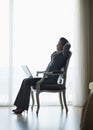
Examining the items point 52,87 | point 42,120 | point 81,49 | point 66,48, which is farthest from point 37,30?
point 42,120

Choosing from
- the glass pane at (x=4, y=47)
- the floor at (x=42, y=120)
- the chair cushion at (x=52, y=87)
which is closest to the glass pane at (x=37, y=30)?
the glass pane at (x=4, y=47)

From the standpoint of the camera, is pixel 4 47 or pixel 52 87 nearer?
pixel 52 87

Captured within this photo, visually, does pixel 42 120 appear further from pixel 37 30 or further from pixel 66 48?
pixel 37 30

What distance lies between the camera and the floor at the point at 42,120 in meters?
4.34

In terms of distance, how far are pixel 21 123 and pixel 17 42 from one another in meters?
2.38

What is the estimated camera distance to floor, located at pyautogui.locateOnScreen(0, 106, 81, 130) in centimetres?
434

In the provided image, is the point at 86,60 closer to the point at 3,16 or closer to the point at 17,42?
the point at 17,42

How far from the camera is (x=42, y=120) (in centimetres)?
489

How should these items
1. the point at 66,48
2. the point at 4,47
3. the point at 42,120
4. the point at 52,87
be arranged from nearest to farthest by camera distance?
the point at 42,120 < the point at 52,87 < the point at 66,48 < the point at 4,47

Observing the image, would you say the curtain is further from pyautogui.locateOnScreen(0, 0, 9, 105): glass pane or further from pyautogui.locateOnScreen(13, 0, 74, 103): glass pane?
pyautogui.locateOnScreen(0, 0, 9, 105): glass pane

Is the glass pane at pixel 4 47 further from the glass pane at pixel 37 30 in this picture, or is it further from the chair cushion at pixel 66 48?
the chair cushion at pixel 66 48

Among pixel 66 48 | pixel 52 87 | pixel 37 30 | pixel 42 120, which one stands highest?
pixel 37 30

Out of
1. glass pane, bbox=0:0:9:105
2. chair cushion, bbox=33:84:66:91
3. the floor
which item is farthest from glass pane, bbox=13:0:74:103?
chair cushion, bbox=33:84:66:91

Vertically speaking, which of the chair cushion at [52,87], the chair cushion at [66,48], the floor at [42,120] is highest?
the chair cushion at [66,48]
